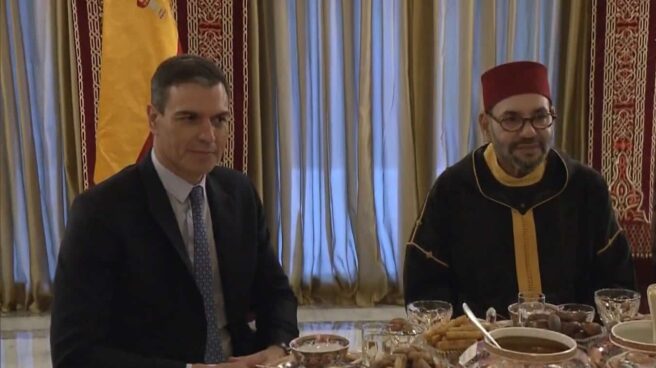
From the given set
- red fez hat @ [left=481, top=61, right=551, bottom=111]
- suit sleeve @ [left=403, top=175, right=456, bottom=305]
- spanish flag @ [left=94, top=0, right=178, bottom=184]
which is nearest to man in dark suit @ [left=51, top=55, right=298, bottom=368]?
suit sleeve @ [left=403, top=175, right=456, bottom=305]

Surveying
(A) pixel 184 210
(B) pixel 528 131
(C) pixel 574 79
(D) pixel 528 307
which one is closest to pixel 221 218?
(A) pixel 184 210

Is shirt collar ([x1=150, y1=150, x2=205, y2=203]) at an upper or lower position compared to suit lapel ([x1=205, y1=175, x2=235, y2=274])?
upper

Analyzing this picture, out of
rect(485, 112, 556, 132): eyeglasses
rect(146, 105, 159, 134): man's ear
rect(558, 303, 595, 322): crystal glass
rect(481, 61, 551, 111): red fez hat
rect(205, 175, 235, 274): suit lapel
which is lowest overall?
rect(558, 303, 595, 322): crystal glass

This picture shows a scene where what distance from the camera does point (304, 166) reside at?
13.8 ft

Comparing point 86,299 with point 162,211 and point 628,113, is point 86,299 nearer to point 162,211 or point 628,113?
point 162,211

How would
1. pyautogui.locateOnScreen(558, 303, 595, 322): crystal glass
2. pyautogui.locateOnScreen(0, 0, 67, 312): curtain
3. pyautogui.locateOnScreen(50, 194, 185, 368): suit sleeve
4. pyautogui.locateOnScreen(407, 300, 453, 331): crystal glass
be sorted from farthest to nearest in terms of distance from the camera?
pyautogui.locateOnScreen(0, 0, 67, 312): curtain, pyautogui.locateOnScreen(50, 194, 185, 368): suit sleeve, pyautogui.locateOnScreen(407, 300, 453, 331): crystal glass, pyautogui.locateOnScreen(558, 303, 595, 322): crystal glass

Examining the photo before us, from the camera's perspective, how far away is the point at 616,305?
5.90 ft

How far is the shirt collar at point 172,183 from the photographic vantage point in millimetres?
2102

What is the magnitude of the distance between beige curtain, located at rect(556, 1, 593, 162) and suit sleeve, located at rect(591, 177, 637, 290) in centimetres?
163

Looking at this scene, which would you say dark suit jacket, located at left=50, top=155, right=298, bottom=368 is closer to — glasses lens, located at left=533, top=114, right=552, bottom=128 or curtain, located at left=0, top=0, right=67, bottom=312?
glasses lens, located at left=533, top=114, right=552, bottom=128

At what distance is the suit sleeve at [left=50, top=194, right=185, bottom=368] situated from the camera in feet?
6.22

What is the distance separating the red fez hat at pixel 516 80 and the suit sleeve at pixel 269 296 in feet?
2.99

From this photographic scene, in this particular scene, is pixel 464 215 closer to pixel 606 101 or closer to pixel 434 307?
pixel 434 307

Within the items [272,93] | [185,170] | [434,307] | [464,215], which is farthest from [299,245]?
[434,307]
